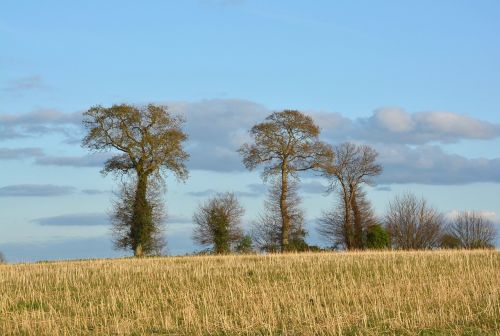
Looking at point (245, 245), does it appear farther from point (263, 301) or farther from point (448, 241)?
point (263, 301)

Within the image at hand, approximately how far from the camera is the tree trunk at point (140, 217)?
167 feet

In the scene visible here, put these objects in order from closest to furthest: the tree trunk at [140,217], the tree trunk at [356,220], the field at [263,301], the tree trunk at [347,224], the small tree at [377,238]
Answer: the field at [263,301]
the tree trunk at [140,217]
the small tree at [377,238]
the tree trunk at [347,224]
the tree trunk at [356,220]

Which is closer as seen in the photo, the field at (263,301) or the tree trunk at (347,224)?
the field at (263,301)

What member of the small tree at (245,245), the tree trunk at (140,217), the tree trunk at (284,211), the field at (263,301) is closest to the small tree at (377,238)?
the tree trunk at (284,211)

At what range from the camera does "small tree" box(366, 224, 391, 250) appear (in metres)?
56.7

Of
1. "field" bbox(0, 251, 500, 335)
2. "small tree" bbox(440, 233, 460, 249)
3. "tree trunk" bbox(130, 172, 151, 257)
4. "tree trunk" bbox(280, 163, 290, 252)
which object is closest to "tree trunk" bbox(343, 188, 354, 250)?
"tree trunk" bbox(280, 163, 290, 252)

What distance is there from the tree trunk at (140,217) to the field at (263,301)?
22.1m

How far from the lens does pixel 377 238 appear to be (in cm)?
5688

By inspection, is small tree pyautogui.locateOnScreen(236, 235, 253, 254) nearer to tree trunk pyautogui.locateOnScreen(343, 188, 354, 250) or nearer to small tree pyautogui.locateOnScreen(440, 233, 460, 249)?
tree trunk pyautogui.locateOnScreen(343, 188, 354, 250)

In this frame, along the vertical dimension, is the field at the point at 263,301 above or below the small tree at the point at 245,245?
below

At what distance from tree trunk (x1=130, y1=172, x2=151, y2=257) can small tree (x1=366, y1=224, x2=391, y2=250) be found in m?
18.1

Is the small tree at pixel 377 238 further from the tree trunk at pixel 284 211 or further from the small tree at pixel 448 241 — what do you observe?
the small tree at pixel 448 241

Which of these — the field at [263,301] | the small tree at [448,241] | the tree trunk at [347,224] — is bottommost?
the field at [263,301]

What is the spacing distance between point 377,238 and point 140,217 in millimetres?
19040
